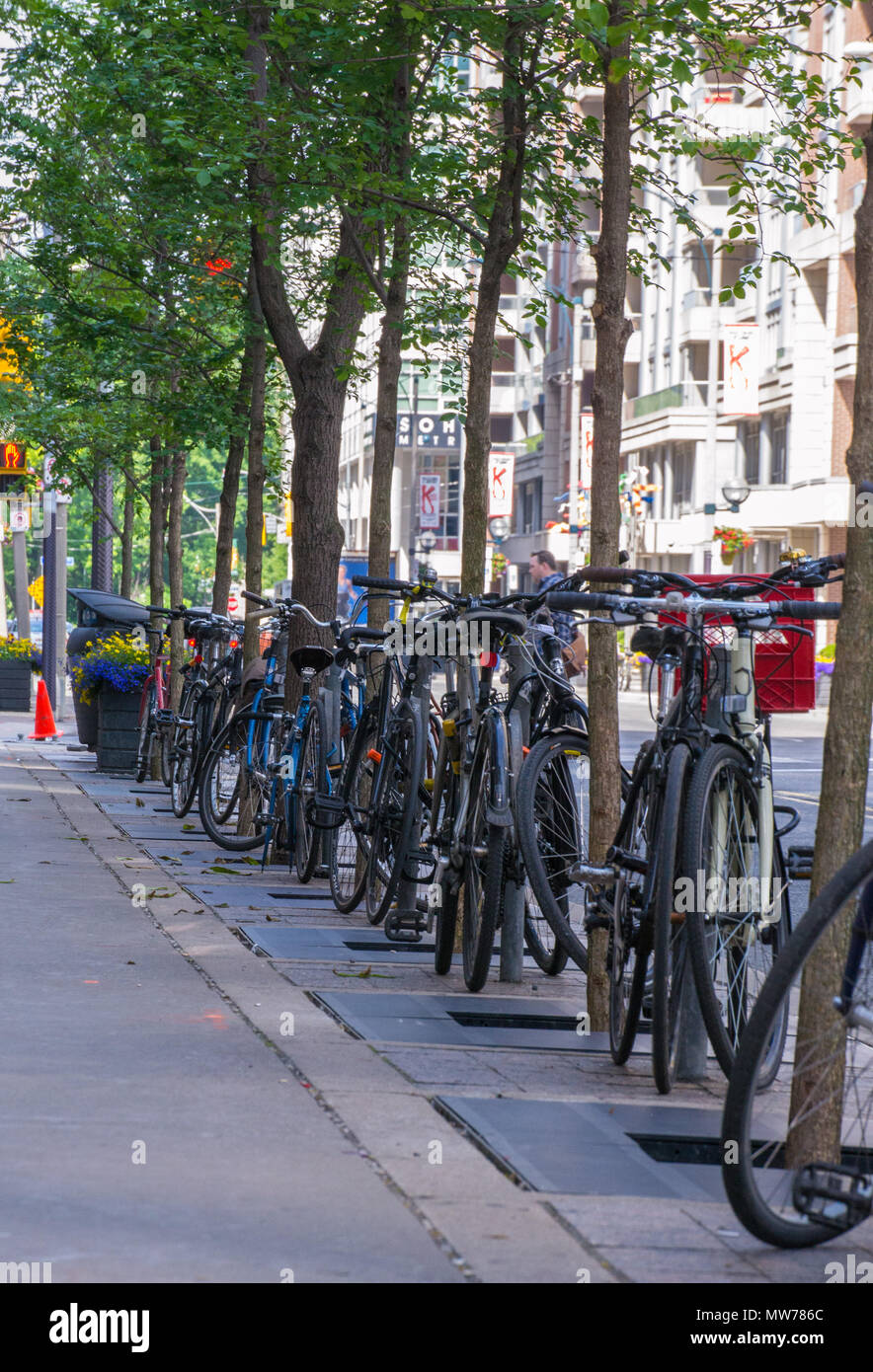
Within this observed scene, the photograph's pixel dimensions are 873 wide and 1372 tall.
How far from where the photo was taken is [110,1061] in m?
5.13

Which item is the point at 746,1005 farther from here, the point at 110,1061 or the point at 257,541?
the point at 257,541

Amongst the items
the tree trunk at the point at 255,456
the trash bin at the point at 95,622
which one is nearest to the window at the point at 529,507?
the trash bin at the point at 95,622

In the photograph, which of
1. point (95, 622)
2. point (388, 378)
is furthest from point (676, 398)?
Answer: point (388, 378)

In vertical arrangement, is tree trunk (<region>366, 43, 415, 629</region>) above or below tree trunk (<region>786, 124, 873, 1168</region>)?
above

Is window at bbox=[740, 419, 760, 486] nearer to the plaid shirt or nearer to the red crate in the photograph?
the plaid shirt

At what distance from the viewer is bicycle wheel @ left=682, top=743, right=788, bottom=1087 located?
4918 mm

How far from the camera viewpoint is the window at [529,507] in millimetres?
76250

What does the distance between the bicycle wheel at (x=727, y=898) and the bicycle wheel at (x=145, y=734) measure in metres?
11.6

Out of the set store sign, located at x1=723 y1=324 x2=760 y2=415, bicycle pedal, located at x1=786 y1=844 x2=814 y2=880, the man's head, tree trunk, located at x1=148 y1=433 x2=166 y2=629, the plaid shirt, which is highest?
store sign, located at x1=723 y1=324 x2=760 y2=415

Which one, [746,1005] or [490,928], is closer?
[746,1005]

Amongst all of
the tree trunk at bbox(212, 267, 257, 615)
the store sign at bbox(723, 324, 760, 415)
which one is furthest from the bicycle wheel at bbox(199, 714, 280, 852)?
the store sign at bbox(723, 324, 760, 415)

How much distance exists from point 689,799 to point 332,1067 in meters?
1.20

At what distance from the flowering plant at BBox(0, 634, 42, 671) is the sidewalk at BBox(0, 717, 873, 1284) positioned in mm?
22601
